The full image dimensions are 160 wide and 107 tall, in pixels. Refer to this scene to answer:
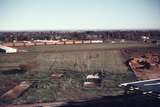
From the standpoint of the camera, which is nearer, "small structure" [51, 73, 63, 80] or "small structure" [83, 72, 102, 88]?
"small structure" [83, 72, 102, 88]

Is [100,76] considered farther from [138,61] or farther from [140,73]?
[138,61]

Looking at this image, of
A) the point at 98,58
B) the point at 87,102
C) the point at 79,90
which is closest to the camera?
the point at 87,102

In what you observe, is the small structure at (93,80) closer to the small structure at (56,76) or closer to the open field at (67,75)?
the open field at (67,75)

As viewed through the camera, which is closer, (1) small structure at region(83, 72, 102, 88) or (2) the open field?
(2) the open field

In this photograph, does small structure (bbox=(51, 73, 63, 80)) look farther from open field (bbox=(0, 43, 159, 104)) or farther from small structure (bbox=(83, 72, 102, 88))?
small structure (bbox=(83, 72, 102, 88))

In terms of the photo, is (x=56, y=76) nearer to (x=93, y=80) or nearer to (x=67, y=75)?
(x=67, y=75)

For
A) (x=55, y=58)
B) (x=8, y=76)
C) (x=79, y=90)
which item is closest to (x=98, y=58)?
(x=55, y=58)

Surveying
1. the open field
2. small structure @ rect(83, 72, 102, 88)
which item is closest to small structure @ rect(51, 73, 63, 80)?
the open field

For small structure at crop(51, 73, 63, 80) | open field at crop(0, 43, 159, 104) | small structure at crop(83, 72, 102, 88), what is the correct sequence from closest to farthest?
open field at crop(0, 43, 159, 104), small structure at crop(83, 72, 102, 88), small structure at crop(51, 73, 63, 80)

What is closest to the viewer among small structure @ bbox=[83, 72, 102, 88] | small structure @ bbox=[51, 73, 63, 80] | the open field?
the open field
